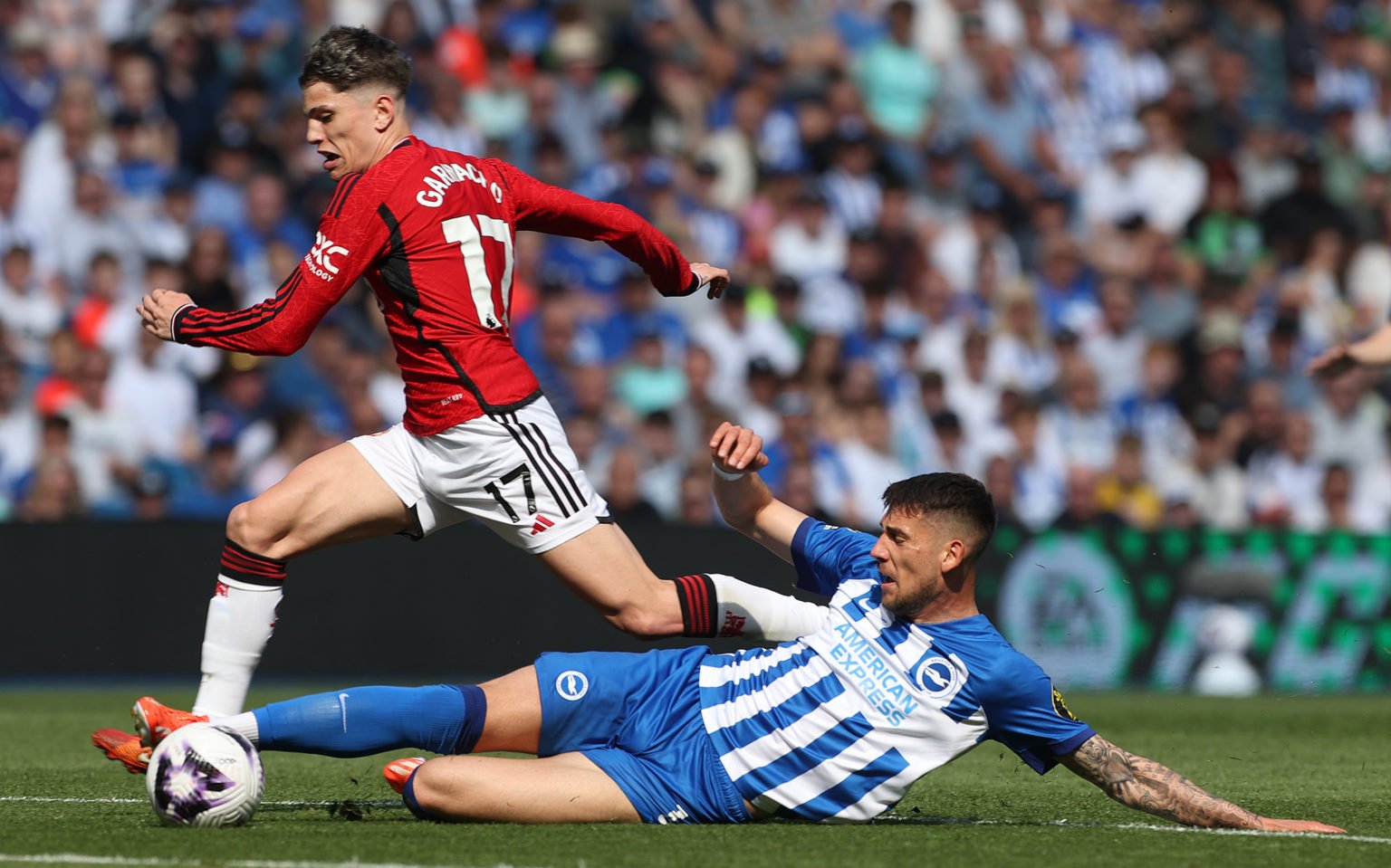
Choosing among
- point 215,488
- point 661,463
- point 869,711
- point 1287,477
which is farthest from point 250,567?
point 1287,477

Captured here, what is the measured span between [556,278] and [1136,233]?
4826 mm

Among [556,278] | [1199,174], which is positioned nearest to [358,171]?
[556,278]

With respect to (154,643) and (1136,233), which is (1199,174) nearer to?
(1136,233)

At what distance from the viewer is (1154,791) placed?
507cm

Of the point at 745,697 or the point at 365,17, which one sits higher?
the point at 365,17

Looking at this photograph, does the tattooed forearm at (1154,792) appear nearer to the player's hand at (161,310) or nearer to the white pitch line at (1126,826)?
the white pitch line at (1126,826)

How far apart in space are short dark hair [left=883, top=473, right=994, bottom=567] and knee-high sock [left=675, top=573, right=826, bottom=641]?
87 cm

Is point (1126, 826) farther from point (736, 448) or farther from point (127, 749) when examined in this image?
point (127, 749)

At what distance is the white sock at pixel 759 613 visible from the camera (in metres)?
6.04

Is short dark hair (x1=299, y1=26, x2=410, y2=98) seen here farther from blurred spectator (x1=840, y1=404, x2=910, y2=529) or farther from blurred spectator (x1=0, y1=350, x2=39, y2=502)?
blurred spectator (x1=840, y1=404, x2=910, y2=529)

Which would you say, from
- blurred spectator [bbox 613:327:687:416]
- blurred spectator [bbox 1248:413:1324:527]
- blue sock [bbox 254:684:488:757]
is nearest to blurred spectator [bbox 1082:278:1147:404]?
blurred spectator [bbox 1248:413:1324:527]

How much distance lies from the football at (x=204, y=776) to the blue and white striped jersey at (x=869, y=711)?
48.2 inches

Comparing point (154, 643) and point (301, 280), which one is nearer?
point (301, 280)

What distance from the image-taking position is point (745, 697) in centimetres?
532
